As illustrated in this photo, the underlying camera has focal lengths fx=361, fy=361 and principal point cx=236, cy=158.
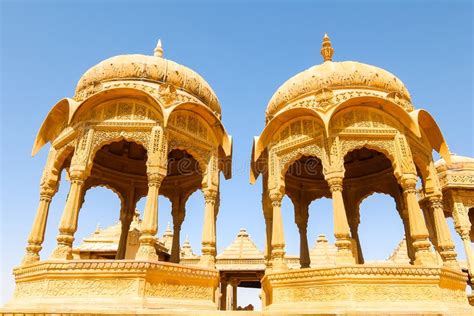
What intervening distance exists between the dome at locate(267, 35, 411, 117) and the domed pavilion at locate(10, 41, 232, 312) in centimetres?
295

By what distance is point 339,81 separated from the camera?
1284cm

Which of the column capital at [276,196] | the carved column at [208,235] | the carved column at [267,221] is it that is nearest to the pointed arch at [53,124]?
the carved column at [208,235]

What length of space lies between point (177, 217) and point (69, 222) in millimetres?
6418

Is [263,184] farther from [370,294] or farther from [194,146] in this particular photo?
[370,294]

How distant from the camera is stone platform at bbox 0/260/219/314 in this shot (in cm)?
896

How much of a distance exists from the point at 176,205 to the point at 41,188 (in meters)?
6.00

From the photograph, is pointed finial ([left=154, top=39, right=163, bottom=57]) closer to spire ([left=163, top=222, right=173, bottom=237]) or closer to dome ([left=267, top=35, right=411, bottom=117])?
dome ([left=267, top=35, right=411, bottom=117])

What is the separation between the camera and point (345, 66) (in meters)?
13.2

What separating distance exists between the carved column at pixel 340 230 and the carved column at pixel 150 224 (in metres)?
5.09

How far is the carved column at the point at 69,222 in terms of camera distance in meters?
9.80

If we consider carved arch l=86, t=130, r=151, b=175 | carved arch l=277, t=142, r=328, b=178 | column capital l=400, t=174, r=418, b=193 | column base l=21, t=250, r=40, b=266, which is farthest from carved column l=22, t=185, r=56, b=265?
column capital l=400, t=174, r=418, b=193

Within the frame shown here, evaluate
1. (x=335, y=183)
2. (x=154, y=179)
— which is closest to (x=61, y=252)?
(x=154, y=179)

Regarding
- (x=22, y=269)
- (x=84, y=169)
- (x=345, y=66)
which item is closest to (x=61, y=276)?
(x=22, y=269)

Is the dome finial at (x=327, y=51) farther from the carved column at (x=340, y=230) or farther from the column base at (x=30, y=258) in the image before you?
the column base at (x=30, y=258)
